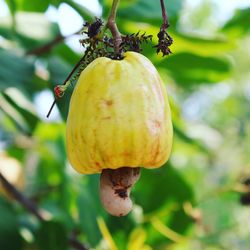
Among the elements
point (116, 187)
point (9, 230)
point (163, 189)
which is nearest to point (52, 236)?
point (9, 230)

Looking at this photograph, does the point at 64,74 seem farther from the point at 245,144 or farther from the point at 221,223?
the point at 245,144

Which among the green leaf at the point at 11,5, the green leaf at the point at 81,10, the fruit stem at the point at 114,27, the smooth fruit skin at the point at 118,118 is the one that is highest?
the fruit stem at the point at 114,27

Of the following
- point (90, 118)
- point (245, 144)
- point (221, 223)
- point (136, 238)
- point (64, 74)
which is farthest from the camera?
point (245, 144)

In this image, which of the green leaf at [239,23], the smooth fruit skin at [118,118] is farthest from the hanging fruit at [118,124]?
the green leaf at [239,23]

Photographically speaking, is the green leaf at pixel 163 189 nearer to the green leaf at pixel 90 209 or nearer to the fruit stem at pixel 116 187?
the green leaf at pixel 90 209

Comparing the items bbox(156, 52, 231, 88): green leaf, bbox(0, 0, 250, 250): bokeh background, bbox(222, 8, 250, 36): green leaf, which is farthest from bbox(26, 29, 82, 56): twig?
bbox(222, 8, 250, 36): green leaf

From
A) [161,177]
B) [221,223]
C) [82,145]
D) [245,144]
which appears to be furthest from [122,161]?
[245,144]

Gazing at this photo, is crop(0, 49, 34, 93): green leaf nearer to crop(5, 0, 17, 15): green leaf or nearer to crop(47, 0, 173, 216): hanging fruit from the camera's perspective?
crop(5, 0, 17, 15): green leaf
